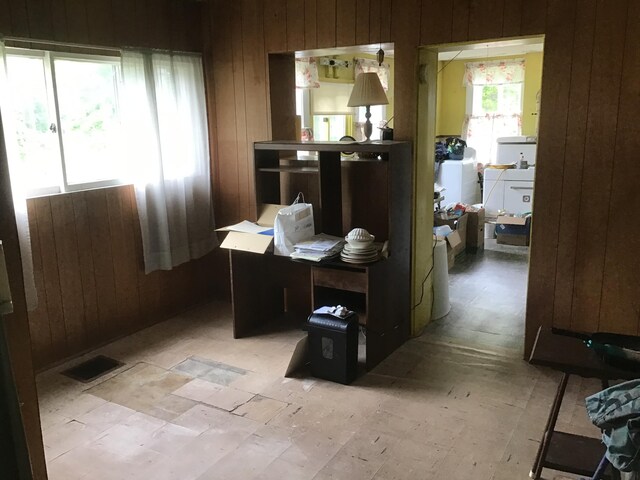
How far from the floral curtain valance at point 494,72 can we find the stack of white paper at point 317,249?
19.4ft

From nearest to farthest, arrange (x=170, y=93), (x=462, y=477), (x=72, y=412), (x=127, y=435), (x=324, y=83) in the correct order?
(x=462, y=477) → (x=127, y=435) → (x=72, y=412) → (x=170, y=93) → (x=324, y=83)

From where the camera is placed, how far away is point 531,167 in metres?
6.91

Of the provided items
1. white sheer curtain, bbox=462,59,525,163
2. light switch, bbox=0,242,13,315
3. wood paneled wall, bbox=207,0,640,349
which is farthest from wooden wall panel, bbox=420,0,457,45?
white sheer curtain, bbox=462,59,525,163

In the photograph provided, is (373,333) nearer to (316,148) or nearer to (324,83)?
(316,148)

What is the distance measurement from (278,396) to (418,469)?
96cm

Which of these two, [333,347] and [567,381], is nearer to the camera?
[567,381]

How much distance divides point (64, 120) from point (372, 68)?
4.67m

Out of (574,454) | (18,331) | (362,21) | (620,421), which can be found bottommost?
(574,454)

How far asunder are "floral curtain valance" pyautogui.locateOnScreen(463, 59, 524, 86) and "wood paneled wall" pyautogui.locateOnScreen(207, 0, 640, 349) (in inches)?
213

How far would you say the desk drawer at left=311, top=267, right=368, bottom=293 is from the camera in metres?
3.43

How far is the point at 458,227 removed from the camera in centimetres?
597

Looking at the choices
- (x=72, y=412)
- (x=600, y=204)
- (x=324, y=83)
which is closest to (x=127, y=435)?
(x=72, y=412)

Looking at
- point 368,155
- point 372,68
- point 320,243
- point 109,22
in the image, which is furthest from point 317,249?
point 372,68

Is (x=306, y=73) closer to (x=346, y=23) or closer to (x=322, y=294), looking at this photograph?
(x=346, y=23)
